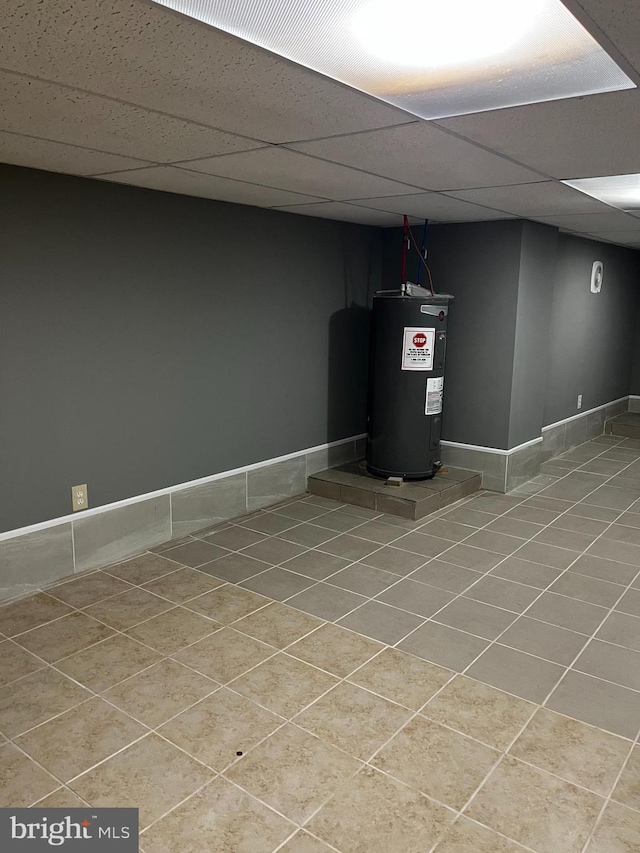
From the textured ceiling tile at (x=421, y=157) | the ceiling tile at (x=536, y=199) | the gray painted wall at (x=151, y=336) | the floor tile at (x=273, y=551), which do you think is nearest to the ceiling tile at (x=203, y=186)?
the gray painted wall at (x=151, y=336)

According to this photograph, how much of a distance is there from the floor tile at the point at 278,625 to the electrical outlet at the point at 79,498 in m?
1.14

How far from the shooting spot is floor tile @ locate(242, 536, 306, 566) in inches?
155

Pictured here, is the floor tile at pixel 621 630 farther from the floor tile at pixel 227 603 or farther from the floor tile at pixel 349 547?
the floor tile at pixel 227 603

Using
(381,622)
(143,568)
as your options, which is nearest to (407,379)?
(381,622)

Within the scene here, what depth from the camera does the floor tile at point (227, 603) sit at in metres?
3.24

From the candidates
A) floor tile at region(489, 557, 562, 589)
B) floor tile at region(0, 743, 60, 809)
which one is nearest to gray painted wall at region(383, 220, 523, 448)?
floor tile at region(489, 557, 562, 589)

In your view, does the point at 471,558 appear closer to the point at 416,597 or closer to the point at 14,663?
the point at 416,597

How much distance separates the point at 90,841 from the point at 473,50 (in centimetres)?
239

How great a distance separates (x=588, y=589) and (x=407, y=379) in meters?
1.97

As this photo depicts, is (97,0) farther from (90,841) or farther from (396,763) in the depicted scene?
(396,763)

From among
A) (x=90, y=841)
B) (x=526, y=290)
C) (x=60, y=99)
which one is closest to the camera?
(x=90, y=841)

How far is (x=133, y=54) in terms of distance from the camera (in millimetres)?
1694

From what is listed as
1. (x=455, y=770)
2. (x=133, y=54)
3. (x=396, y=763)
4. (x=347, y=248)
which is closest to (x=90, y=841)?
(x=396, y=763)

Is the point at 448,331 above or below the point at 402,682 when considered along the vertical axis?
above
